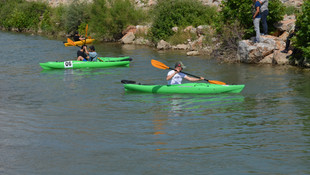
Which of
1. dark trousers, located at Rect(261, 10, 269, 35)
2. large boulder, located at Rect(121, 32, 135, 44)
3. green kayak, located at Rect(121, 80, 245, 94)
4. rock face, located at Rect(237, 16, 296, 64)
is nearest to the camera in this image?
green kayak, located at Rect(121, 80, 245, 94)

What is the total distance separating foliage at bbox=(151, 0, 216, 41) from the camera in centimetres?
2767

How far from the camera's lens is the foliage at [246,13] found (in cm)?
1928

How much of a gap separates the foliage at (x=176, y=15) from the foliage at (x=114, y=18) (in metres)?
5.02

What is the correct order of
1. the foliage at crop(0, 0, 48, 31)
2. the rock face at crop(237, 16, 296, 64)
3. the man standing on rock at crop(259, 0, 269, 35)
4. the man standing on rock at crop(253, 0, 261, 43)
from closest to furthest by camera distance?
the man standing on rock at crop(253, 0, 261, 43)
the man standing on rock at crop(259, 0, 269, 35)
the rock face at crop(237, 16, 296, 64)
the foliage at crop(0, 0, 48, 31)

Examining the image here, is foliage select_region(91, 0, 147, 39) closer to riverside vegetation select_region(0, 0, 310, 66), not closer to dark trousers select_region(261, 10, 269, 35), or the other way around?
riverside vegetation select_region(0, 0, 310, 66)

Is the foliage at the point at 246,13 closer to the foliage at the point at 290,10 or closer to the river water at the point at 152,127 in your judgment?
the river water at the point at 152,127

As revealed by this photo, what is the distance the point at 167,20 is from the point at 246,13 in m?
8.83

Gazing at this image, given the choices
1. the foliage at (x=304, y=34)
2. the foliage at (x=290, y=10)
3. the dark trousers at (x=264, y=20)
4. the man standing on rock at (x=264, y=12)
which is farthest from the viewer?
the foliage at (x=290, y=10)

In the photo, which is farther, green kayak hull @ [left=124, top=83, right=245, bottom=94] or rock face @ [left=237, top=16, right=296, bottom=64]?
rock face @ [left=237, top=16, right=296, bottom=64]

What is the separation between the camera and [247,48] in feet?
62.1

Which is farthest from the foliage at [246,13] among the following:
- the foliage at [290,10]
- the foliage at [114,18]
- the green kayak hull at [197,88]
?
the foliage at [114,18]

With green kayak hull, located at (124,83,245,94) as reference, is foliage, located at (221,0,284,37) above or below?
above

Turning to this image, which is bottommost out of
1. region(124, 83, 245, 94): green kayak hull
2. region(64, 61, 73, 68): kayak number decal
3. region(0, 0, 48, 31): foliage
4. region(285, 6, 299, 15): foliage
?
region(124, 83, 245, 94): green kayak hull

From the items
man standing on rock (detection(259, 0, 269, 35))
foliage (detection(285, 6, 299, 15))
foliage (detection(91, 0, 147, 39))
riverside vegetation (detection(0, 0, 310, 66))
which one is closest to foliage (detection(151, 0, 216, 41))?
riverside vegetation (detection(0, 0, 310, 66))
